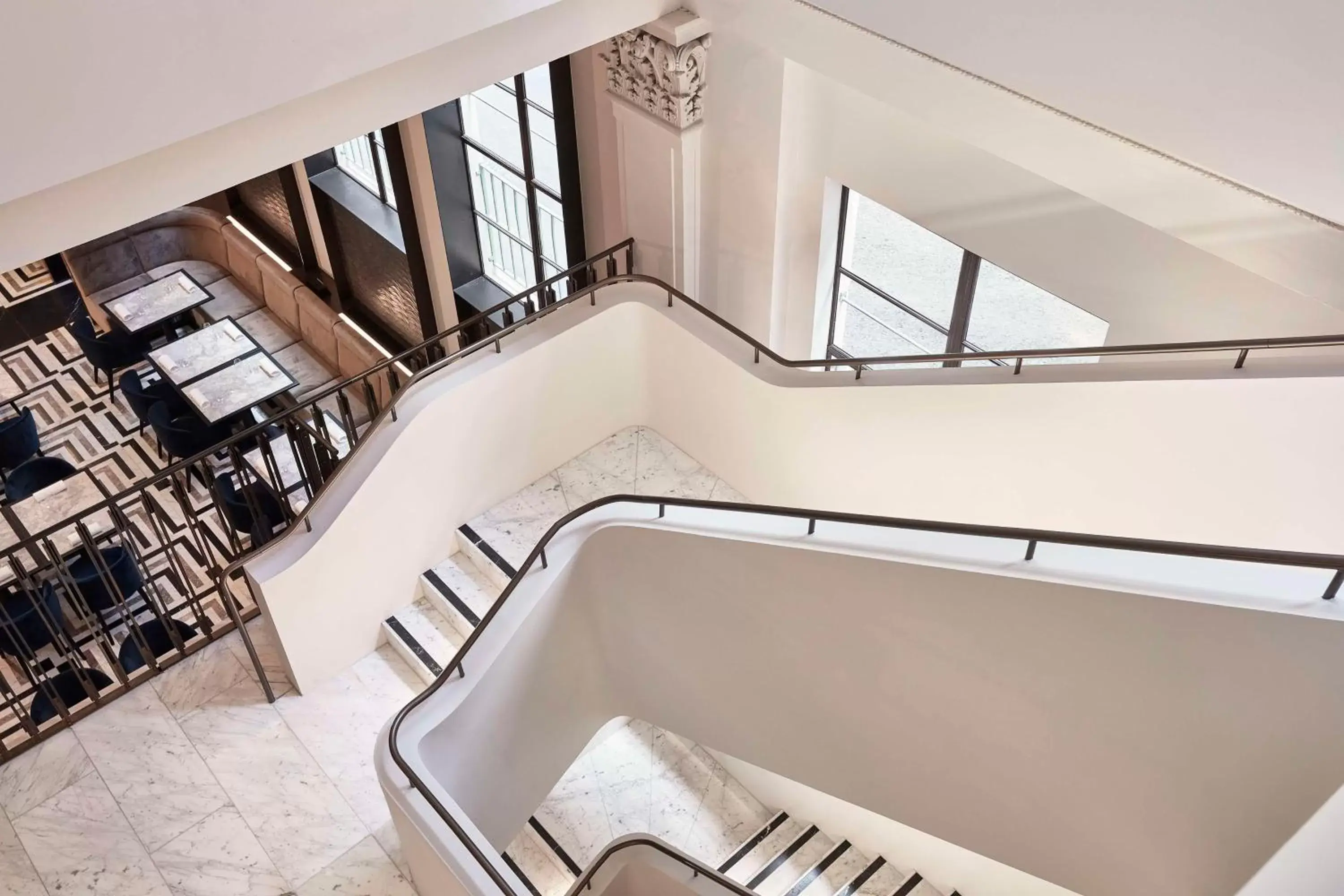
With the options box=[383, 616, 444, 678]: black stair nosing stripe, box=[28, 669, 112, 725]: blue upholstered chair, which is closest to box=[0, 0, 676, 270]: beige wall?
box=[383, 616, 444, 678]: black stair nosing stripe

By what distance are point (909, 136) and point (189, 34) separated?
3.58 metres

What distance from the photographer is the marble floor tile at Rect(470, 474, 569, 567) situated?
7020mm

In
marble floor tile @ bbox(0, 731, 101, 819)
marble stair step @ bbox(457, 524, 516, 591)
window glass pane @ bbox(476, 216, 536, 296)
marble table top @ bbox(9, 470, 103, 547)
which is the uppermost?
window glass pane @ bbox(476, 216, 536, 296)

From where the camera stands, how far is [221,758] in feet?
20.0

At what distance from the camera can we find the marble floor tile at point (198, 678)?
6301mm

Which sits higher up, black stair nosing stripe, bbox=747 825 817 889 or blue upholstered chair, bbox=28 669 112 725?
blue upholstered chair, bbox=28 669 112 725

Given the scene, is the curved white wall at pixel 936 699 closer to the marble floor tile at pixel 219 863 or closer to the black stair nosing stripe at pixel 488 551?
the black stair nosing stripe at pixel 488 551

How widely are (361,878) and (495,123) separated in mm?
5371

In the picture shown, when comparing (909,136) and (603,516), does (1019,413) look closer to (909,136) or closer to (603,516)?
(909,136)

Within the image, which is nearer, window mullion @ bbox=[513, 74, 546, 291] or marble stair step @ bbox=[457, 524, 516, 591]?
marble stair step @ bbox=[457, 524, 516, 591]

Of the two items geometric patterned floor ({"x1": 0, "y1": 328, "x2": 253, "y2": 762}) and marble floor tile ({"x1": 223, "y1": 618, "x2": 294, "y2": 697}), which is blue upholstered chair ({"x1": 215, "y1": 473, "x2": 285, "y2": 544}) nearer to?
geometric patterned floor ({"x1": 0, "y1": 328, "x2": 253, "y2": 762})

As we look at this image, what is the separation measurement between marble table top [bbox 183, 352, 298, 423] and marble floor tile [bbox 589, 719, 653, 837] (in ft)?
14.3

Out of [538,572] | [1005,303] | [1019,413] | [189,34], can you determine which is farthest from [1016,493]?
[189,34]

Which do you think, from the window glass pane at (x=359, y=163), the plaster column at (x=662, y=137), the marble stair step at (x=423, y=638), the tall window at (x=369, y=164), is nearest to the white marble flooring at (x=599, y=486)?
the marble stair step at (x=423, y=638)
